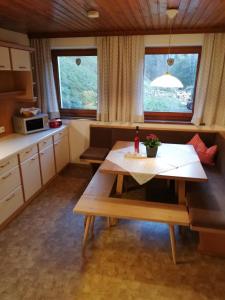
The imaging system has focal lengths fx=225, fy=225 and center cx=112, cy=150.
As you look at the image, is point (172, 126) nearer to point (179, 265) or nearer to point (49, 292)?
point (179, 265)

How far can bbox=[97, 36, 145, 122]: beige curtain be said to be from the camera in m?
3.55

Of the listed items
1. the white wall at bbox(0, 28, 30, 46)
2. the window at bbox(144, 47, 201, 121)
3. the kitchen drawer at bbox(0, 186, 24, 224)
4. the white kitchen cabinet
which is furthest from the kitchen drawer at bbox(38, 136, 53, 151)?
the window at bbox(144, 47, 201, 121)

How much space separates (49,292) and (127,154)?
1.62 meters

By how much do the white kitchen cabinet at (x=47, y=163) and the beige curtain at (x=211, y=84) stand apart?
237cm

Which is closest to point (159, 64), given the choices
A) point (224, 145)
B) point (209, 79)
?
point (209, 79)

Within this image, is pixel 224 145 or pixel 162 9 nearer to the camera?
pixel 162 9

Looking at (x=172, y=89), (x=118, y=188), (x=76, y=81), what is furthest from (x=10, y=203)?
(x=172, y=89)

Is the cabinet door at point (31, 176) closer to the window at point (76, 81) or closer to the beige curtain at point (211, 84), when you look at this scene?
the window at point (76, 81)

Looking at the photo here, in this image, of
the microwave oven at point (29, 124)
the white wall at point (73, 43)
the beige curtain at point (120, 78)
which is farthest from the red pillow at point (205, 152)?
the microwave oven at point (29, 124)

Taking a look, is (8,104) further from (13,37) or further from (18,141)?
(13,37)

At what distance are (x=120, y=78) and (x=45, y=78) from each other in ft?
4.31

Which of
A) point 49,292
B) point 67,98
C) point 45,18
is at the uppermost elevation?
point 45,18

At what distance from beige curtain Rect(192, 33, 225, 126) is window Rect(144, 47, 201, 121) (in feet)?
0.63

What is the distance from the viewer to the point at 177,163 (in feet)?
8.24
